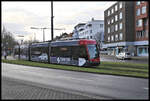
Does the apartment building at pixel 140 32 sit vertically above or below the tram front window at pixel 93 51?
above

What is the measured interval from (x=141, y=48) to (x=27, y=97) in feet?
172

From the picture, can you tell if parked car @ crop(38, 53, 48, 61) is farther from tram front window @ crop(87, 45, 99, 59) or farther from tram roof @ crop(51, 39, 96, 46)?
tram front window @ crop(87, 45, 99, 59)

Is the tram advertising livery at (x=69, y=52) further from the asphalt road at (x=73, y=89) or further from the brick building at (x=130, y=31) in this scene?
the brick building at (x=130, y=31)

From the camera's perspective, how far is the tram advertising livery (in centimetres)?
2222

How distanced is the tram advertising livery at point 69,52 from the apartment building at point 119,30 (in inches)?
1115

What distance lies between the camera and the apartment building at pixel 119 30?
196ft

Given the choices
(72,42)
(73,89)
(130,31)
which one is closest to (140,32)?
(130,31)

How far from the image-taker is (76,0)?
421cm

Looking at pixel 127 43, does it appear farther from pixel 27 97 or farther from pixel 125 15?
pixel 27 97

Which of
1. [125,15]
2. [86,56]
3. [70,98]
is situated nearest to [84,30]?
[125,15]

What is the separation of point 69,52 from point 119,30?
43649 mm

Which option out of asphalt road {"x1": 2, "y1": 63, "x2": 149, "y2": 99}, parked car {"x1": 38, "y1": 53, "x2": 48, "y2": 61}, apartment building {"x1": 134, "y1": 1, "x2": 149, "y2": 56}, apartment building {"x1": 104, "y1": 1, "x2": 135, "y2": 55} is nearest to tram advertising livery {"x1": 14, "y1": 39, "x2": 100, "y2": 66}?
parked car {"x1": 38, "y1": 53, "x2": 48, "y2": 61}

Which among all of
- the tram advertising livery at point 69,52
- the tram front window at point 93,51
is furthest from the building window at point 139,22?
the tram front window at point 93,51

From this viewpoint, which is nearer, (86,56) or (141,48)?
(86,56)
